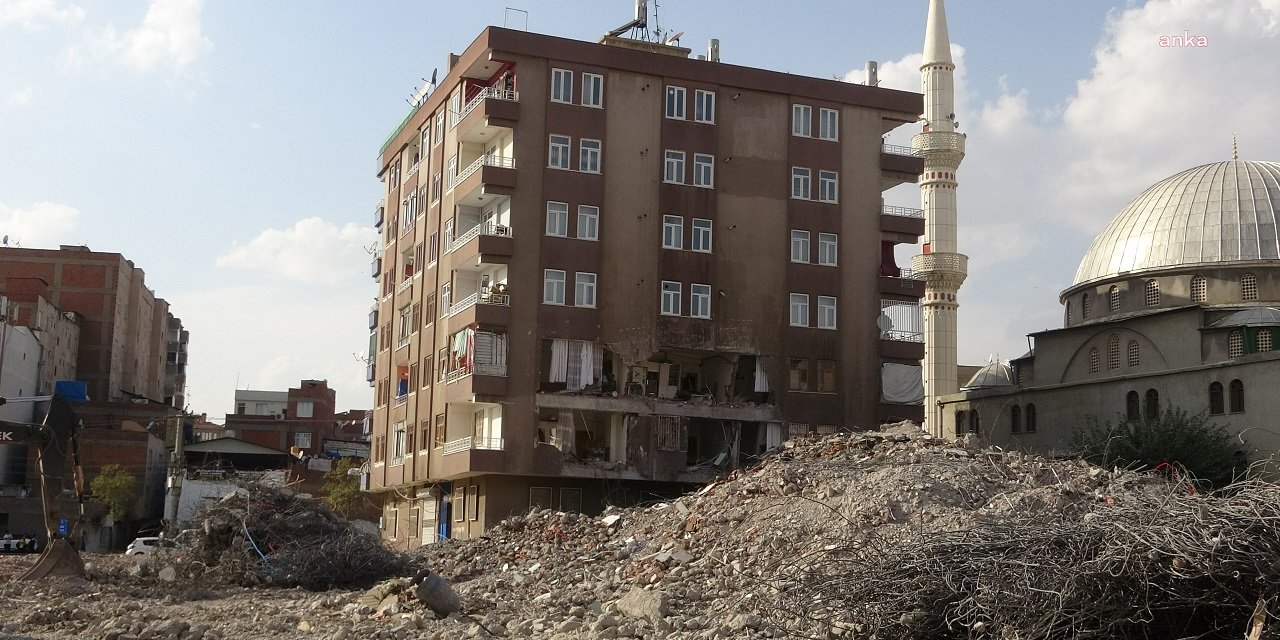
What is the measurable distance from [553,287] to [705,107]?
7.66 metres

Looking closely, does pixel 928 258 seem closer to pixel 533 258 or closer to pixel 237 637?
pixel 533 258

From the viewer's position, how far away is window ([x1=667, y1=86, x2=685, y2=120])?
41812 mm

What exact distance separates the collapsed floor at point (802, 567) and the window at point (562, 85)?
14.6 meters

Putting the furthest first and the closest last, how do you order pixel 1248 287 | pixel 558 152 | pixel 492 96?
pixel 1248 287 < pixel 558 152 < pixel 492 96

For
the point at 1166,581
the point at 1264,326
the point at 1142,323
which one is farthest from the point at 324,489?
the point at 1166,581

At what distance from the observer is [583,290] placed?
40.1 metres

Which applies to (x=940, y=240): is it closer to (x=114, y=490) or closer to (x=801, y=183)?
(x=801, y=183)

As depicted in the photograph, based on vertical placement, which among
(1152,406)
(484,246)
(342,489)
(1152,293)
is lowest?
(342,489)

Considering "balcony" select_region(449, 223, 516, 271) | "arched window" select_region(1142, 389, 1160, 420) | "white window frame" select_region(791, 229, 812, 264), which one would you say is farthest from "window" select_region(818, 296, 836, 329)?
"arched window" select_region(1142, 389, 1160, 420)

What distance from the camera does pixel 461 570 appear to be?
2738 cm

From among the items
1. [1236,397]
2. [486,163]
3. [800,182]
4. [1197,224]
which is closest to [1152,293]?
[1197,224]

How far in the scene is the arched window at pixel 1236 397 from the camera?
4488 centimetres

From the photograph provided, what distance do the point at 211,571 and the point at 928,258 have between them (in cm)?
4463

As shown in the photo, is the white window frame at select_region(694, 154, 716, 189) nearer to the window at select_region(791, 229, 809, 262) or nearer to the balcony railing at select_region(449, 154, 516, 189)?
the window at select_region(791, 229, 809, 262)
